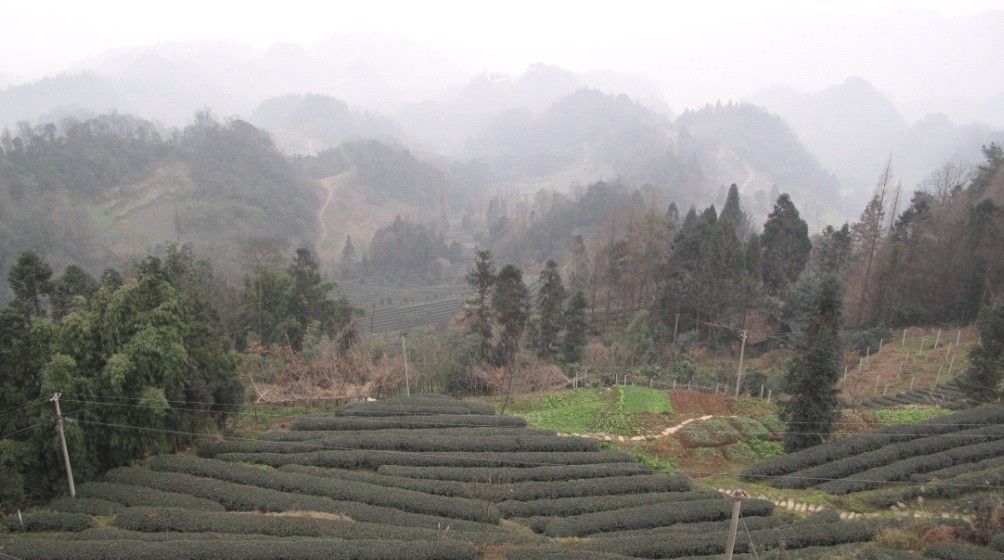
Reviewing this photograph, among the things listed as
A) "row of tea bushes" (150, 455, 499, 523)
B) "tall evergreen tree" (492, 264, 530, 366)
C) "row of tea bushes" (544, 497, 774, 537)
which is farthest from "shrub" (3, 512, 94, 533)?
"tall evergreen tree" (492, 264, 530, 366)

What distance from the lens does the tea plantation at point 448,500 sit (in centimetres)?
1266

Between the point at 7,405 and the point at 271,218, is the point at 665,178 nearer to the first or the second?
the point at 271,218

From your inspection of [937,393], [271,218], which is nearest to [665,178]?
[271,218]

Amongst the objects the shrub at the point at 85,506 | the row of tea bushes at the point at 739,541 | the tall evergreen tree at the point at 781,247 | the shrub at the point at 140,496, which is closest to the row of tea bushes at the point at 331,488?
the shrub at the point at 140,496

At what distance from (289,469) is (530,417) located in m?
10.5

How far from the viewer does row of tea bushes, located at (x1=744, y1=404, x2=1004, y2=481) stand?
1784 centimetres

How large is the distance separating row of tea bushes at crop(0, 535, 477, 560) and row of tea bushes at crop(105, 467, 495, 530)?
233cm

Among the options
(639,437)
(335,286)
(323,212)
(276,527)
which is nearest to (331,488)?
(276,527)

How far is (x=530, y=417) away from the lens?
2462 cm

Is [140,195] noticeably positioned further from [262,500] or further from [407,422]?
[262,500]

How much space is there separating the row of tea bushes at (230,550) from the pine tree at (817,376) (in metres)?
13.0

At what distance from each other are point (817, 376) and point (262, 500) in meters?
17.9

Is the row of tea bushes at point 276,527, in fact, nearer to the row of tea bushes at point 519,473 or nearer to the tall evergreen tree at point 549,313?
the row of tea bushes at point 519,473

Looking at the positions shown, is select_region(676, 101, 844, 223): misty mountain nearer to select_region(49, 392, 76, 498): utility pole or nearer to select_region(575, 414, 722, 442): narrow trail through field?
select_region(575, 414, 722, 442): narrow trail through field
